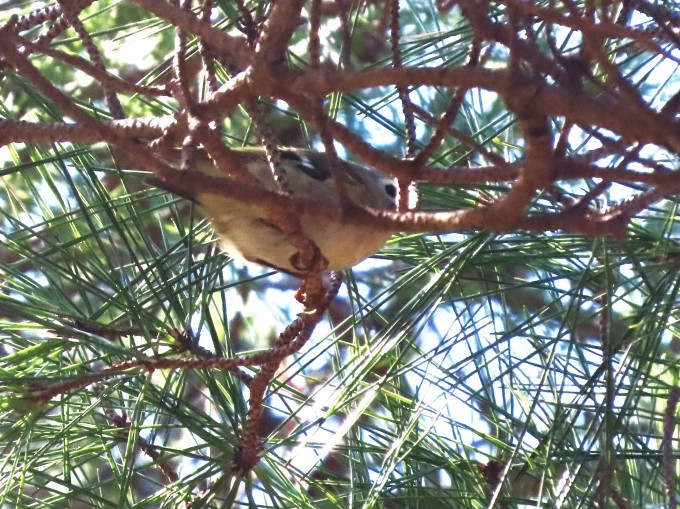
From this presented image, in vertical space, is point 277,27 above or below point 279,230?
below

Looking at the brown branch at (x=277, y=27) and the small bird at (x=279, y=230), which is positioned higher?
the small bird at (x=279, y=230)

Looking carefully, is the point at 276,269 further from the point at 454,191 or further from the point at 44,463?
the point at 44,463

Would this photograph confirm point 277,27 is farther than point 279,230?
No

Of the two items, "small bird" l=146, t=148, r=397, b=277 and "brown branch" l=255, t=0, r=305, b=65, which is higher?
"small bird" l=146, t=148, r=397, b=277

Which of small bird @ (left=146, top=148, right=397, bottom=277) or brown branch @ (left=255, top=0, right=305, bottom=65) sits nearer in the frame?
brown branch @ (left=255, top=0, right=305, bottom=65)

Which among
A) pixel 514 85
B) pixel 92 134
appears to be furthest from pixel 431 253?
pixel 514 85

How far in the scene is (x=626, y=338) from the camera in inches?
45.9

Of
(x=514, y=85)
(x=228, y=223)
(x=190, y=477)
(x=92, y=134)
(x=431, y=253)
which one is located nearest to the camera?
(x=514, y=85)

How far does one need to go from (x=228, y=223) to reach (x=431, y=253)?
1.09ft

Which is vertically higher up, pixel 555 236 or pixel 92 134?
Answer: pixel 555 236

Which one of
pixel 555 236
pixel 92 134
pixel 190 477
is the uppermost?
pixel 555 236

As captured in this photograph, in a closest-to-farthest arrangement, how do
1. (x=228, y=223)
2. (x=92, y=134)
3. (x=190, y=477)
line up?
(x=92, y=134) → (x=190, y=477) → (x=228, y=223)

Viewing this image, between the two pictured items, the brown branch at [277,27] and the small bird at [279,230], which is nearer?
the brown branch at [277,27]

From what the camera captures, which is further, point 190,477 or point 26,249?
point 190,477
